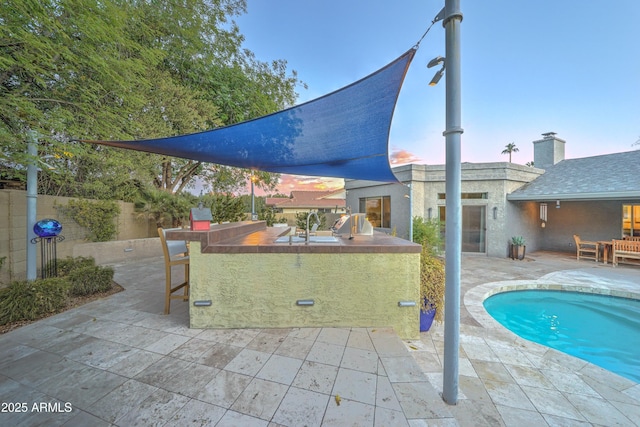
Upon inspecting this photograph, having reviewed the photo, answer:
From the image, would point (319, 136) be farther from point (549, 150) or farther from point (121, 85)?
point (549, 150)

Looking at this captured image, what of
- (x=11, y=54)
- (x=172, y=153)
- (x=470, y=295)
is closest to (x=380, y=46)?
(x=172, y=153)

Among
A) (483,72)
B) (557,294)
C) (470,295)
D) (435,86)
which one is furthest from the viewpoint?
(483,72)

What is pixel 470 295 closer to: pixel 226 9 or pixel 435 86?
pixel 435 86

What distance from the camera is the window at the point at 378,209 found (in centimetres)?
1075

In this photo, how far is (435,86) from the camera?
89.0 inches

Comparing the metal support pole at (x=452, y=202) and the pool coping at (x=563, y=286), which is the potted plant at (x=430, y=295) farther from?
the pool coping at (x=563, y=286)

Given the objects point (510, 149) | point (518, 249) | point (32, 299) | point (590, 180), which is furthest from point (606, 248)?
point (510, 149)

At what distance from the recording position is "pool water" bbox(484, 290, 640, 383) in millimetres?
3682

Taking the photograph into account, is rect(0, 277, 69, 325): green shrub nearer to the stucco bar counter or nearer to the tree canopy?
the tree canopy

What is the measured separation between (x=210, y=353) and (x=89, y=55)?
3.83m

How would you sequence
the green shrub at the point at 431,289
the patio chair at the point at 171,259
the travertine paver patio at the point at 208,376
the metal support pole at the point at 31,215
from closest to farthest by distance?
the travertine paver patio at the point at 208,376 → the patio chair at the point at 171,259 → the green shrub at the point at 431,289 → the metal support pole at the point at 31,215

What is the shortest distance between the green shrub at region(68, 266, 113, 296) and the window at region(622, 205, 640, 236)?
1644 cm

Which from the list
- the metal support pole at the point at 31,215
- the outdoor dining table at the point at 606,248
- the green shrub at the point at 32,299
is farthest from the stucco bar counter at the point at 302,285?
the outdoor dining table at the point at 606,248

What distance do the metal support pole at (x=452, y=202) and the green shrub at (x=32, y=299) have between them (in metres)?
4.91
